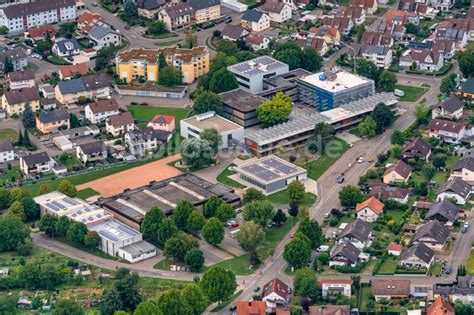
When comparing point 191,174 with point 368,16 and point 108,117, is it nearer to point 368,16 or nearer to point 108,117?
point 108,117

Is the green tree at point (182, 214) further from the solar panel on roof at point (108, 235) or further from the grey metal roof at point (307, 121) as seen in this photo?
the grey metal roof at point (307, 121)

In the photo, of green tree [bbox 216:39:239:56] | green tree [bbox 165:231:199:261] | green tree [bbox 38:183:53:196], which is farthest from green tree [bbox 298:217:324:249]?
green tree [bbox 216:39:239:56]

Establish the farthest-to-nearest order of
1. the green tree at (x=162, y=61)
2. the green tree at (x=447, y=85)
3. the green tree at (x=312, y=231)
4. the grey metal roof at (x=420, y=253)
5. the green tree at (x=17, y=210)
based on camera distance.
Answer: the green tree at (x=162, y=61) → the green tree at (x=447, y=85) → the green tree at (x=17, y=210) → the green tree at (x=312, y=231) → the grey metal roof at (x=420, y=253)

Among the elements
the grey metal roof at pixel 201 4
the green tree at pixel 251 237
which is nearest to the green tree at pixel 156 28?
the grey metal roof at pixel 201 4

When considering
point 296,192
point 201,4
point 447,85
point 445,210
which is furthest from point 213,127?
point 201,4

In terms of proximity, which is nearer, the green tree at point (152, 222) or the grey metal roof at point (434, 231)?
the grey metal roof at point (434, 231)

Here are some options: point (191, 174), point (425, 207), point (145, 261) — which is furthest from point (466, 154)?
point (145, 261)

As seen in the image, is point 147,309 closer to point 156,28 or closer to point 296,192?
point 296,192
